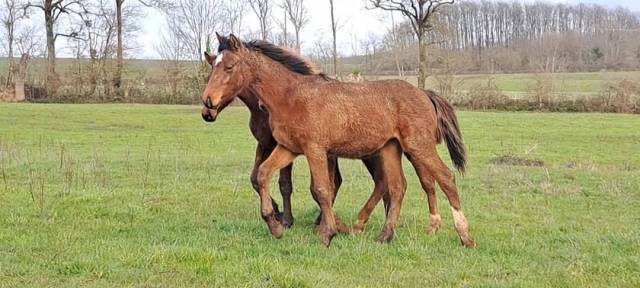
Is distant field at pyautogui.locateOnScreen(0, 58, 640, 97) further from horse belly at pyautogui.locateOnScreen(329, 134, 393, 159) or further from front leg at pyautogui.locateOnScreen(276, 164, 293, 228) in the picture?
horse belly at pyautogui.locateOnScreen(329, 134, 393, 159)

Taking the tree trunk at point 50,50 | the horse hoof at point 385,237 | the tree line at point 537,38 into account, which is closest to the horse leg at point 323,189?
the horse hoof at point 385,237

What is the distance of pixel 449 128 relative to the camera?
785 cm

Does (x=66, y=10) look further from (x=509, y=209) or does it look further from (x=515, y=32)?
(x=515, y=32)

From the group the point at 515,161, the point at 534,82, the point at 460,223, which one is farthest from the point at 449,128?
the point at 534,82

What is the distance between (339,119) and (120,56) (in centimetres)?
4758

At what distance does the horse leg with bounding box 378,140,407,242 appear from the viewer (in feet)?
25.3

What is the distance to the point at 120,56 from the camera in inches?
2037

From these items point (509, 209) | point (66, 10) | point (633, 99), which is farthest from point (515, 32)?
point (509, 209)

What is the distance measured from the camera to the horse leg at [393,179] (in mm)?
7715

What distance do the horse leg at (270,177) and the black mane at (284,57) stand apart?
101cm

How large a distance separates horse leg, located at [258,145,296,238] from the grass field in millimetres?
180

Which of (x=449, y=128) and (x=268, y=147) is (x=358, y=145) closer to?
(x=449, y=128)

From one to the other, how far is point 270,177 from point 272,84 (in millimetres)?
1044

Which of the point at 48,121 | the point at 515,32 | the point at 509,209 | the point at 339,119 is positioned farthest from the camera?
the point at 515,32
